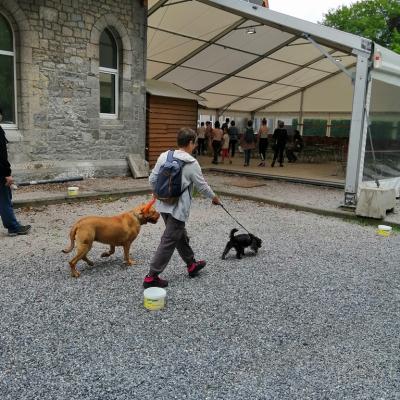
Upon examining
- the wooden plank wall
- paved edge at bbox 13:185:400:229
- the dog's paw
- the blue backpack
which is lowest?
the dog's paw

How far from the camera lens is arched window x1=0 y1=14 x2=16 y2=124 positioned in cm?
930

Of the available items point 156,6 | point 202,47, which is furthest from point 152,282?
point 202,47

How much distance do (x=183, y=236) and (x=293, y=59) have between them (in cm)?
1354

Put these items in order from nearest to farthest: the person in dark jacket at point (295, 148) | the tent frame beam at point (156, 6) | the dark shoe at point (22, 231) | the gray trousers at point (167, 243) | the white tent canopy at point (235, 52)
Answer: the gray trousers at point (167, 243)
the dark shoe at point (22, 231)
the white tent canopy at point (235, 52)
the tent frame beam at point (156, 6)
the person in dark jacket at point (295, 148)

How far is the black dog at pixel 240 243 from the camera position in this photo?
5554 millimetres

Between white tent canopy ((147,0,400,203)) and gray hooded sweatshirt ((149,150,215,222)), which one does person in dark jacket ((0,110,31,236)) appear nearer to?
gray hooded sweatshirt ((149,150,215,222))

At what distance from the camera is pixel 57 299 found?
4.14 meters

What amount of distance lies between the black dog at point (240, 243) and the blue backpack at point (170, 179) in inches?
59.4

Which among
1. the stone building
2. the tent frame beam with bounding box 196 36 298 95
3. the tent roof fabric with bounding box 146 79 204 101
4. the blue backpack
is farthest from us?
the tent frame beam with bounding box 196 36 298 95

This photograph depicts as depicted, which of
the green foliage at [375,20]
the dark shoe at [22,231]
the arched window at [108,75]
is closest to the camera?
the dark shoe at [22,231]

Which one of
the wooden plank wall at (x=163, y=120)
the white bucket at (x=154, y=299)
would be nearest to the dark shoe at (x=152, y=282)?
the white bucket at (x=154, y=299)

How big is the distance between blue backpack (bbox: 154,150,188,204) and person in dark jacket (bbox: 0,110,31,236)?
8.69 feet

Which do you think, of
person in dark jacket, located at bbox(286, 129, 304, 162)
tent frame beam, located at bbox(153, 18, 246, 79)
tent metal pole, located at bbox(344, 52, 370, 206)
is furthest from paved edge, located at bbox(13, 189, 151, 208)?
person in dark jacket, located at bbox(286, 129, 304, 162)

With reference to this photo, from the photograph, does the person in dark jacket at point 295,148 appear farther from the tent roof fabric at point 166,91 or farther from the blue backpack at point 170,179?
the blue backpack at point 170,179
